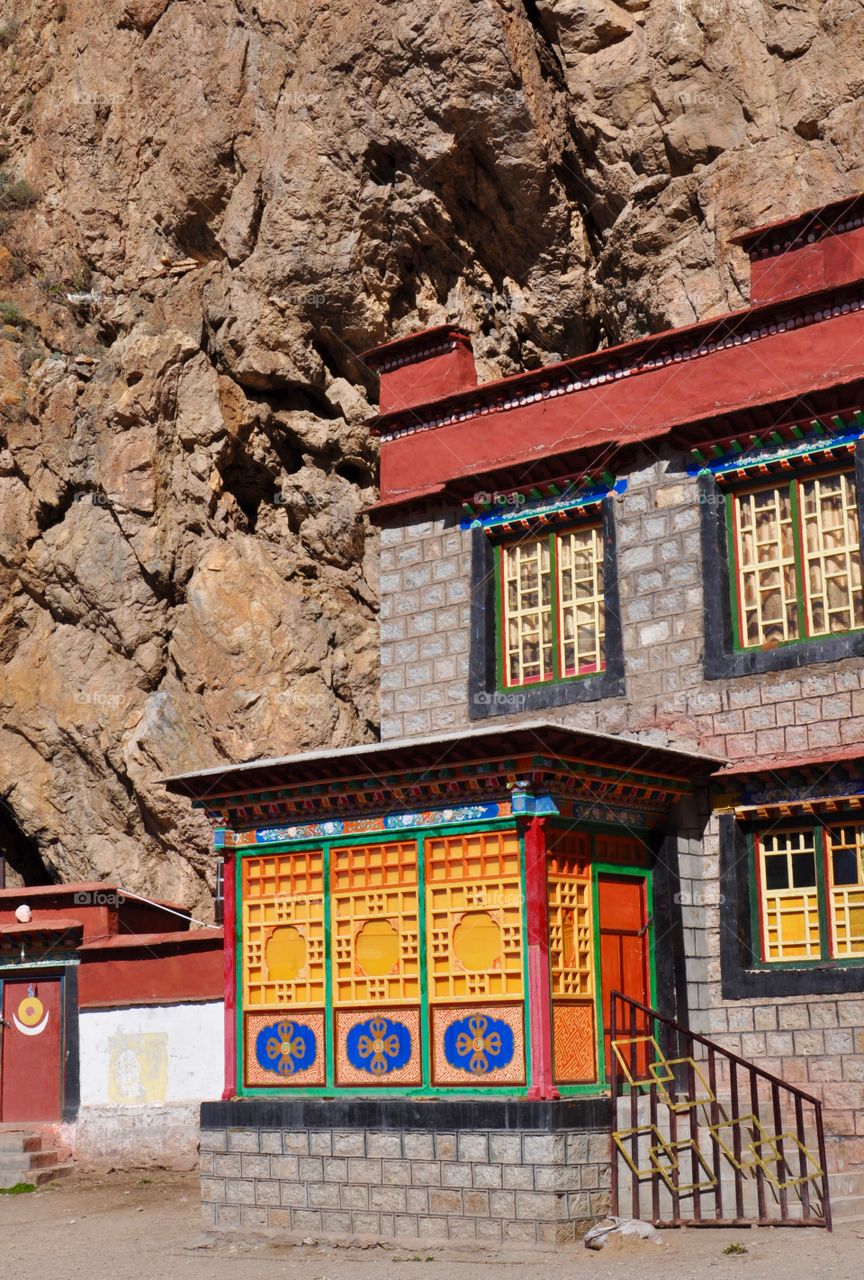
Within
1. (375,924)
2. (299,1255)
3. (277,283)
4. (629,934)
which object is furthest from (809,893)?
(277,283)

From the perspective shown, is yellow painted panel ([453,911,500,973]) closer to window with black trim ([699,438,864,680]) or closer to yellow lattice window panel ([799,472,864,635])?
window with black trim ([699,438,864,680])

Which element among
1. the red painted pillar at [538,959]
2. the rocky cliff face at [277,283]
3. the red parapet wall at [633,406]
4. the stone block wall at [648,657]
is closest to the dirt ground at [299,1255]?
the red painted pillar at [538,959]

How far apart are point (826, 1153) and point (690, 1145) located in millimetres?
1165

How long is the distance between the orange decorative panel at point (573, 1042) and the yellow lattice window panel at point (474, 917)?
0.42 meters

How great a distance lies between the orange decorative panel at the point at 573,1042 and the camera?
12180mm

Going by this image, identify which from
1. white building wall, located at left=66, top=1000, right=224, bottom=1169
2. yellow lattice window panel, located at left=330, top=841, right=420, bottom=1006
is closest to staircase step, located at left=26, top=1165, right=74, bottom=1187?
white building wall, located at left=66, top=1000, right=224, bottom=1169

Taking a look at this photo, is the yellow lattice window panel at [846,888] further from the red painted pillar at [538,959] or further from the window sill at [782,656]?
the red painted pillar at [538,959]

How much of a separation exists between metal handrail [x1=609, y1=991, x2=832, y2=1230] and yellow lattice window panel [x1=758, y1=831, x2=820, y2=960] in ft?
3.60

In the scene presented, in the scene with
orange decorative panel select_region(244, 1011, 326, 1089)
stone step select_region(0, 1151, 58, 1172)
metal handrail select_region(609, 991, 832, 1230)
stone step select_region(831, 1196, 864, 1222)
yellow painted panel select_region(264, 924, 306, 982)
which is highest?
yellow painted panel select_region(264, 924, 306, 982)

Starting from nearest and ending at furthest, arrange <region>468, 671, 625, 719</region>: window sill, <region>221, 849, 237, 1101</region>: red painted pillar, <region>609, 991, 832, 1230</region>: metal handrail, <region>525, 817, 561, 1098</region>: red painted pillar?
<region>609, 991, 832, 1230</region>: metal handrail → <region>525, 817, 561, 1098</region>: red painted pillar → <region>221, 849, 237, 1101</region>: red painted pillar → <region>468, 671, 625, 719</region>: window sill

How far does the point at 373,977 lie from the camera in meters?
13.2

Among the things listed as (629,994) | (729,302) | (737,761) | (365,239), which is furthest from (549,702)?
(365,239)

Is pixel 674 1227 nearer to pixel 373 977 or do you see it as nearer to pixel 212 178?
pixel 373 977

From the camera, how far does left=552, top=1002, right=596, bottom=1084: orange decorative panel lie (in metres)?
12.2
